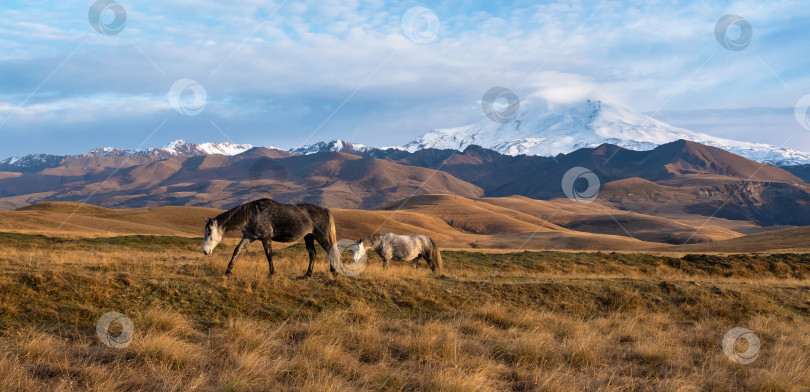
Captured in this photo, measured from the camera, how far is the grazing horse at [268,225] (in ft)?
44.0

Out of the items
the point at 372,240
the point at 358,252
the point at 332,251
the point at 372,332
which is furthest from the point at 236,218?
the point at 372,332

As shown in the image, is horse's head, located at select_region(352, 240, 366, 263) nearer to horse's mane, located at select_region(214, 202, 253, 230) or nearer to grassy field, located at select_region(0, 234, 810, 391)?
grassy field, located at select_region(0, 234, 810, 391)

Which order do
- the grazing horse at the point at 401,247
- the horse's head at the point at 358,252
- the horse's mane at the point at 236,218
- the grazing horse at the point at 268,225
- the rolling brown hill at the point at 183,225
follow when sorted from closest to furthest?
the grazing horse at the point at 268,225, the horse's mane at the point at 236,218, the horse's head at the point at 358,252, the grazing horse at the point at 401,247, the rolling brown hill at the point at 183,225

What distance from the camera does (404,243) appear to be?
753 inches

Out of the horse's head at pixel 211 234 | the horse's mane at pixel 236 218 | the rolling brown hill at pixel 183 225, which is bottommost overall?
the rolling brown hill at pixel 183 225

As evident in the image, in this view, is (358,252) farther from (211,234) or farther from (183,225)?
(183,225)

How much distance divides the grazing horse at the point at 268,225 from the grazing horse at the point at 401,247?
3361 millimetres

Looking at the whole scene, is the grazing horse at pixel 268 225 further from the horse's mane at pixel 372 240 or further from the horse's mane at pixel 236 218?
the horse's mane at pixel 372 240

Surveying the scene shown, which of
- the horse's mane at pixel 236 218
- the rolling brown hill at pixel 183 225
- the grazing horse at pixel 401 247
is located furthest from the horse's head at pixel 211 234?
the rolling brown hill at pixel 183 225

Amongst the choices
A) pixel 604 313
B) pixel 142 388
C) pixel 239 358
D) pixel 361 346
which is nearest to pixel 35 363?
pixel 142 388

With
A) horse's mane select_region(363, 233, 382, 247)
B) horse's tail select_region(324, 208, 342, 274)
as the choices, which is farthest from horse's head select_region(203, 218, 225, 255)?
horse's mane select_region(363, 233, 382, 247)

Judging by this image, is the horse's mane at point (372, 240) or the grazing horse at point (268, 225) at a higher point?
the grazing horse at point (268, 225)

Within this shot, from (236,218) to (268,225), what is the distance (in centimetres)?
100

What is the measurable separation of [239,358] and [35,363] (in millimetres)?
2767
